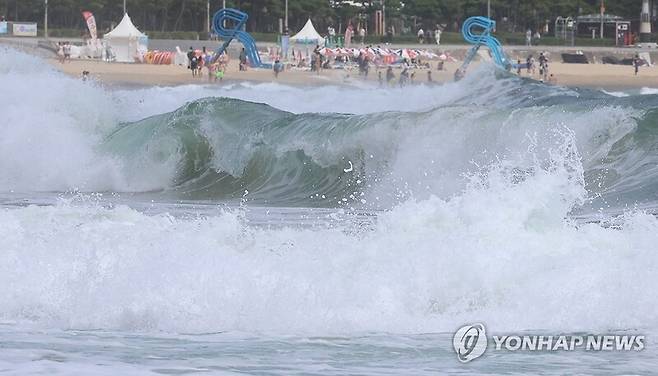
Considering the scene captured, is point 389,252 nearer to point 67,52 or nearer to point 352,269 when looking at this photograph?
point 352,269

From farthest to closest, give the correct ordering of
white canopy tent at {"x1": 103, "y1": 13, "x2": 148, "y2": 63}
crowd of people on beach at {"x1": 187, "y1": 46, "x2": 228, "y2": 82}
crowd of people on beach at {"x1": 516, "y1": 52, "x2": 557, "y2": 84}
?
white canopy tent at {"x1": 103, "y1": 13, "x2": 148, "y2": 63}, crowd of people on beach at {"x1": 516, "y1": 52, "x2": 557, "y2": 84}, crowd of people on beach at {"x1": 187, "y1": 46, "x2": 228, "y2": 82}

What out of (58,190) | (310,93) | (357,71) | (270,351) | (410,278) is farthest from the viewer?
(357,71)

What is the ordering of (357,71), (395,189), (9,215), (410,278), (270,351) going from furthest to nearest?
1. (357,71)
2. (395,189)
3. (9,215)
4. (410,278)
5. (270,351)

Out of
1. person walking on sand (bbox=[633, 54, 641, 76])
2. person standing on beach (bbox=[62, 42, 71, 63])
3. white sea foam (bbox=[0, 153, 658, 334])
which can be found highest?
person standing on beach (bbox=[62, 42, 71, 63])

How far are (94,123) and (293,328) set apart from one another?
15086 millimetres

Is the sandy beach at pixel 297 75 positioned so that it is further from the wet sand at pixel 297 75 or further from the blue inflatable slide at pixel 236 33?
the blue inflatable slide at pixel 236 33

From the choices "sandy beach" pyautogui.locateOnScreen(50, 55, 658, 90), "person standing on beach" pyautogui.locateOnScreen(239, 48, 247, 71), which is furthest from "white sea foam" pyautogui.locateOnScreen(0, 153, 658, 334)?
"person standing on beach" pyautogui.locateOnScreen(239, 48, 247, 71)

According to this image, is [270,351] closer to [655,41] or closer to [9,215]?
[9,215]

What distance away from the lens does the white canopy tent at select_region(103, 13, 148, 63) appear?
2405 inches

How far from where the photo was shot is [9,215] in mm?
10992

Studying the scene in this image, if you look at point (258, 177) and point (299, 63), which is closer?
point (258, 177)

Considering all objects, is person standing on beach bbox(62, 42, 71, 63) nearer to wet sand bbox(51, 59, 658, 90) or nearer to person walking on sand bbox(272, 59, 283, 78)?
wet sand bbox(51, 59, 658, 90)

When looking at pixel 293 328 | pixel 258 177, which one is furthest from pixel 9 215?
pixel 258 177

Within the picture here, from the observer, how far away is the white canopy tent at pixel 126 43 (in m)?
61.1
